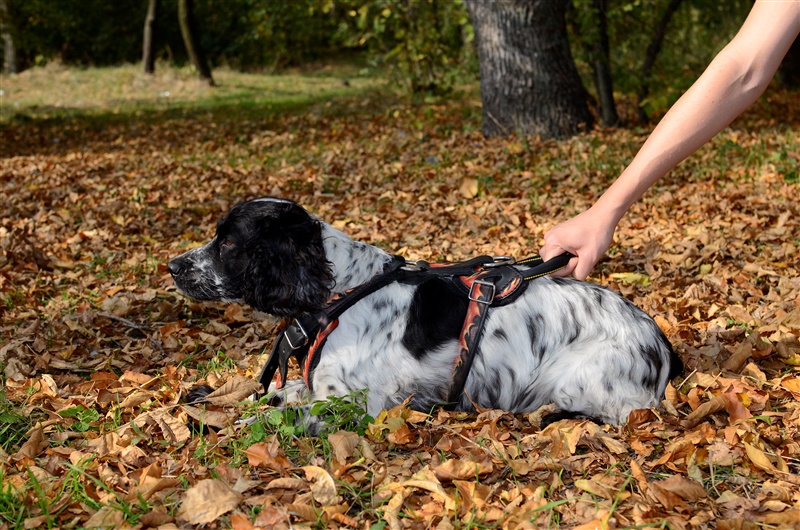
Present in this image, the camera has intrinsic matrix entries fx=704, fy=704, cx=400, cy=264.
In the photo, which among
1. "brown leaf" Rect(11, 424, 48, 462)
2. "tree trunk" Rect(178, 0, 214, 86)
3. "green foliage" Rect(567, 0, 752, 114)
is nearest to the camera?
"brown leaf" Rect(11, 424, 48, 462)

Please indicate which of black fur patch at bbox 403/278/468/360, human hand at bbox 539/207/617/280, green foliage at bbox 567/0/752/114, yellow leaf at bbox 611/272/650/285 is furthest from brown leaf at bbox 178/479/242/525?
green foliage at bbox 567/0/752/114

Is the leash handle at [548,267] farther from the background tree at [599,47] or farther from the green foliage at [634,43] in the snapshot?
the background tree at [599,47]

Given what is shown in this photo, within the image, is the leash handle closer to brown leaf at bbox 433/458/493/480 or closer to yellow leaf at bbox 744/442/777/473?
brown leaf at bbox 433/458/493/480

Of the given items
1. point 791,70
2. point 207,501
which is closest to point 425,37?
point 791,70

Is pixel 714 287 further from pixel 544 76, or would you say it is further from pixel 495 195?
pixel 544 76

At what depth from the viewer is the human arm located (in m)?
3.07

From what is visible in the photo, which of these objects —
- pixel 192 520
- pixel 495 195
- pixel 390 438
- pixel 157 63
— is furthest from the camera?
pixel 157 63

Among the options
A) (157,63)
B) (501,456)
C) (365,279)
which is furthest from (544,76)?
(157,63)

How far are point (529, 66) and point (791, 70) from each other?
1000 cm

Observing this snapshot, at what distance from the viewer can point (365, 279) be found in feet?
13.4

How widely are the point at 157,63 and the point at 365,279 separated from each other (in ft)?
101

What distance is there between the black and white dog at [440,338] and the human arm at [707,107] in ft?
1.85

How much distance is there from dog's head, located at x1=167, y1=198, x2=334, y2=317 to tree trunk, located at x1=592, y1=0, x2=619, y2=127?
31.1 feet

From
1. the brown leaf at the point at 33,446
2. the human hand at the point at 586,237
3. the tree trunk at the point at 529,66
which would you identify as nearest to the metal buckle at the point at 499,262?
the human hand at the point at 586,237
